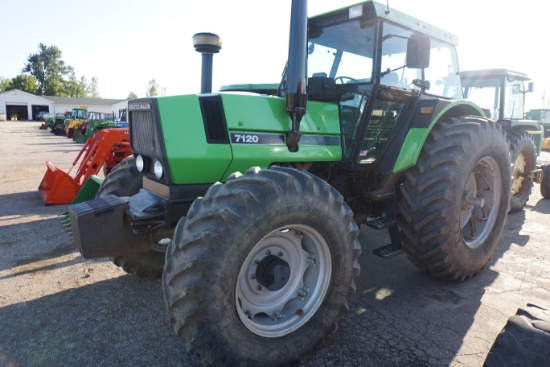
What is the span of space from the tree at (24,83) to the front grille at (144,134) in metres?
92.4

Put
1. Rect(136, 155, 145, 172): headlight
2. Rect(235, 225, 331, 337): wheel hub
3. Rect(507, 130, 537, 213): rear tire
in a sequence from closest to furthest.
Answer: Rect(235, 225, 331, 337): wheel hub → Rect(136, 155, 145, 172): headlight → Rect(507, 130, 537, 213): rear tire

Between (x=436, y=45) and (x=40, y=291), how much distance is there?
4.49 meters

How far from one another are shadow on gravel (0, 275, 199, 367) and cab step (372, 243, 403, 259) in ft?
5.59

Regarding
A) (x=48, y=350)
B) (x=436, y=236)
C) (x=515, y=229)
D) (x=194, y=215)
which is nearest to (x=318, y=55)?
(x=436, y=236)

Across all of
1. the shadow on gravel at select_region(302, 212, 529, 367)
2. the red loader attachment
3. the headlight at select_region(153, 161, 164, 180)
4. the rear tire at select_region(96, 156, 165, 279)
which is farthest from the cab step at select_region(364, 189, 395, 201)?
the red loader attachment


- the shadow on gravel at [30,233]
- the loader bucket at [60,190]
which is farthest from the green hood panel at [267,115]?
the loader bucket at [60,190]

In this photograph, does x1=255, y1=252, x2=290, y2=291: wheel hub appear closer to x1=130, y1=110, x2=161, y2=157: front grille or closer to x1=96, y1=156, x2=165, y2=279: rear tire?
x1=130, y1=110, x2=161, y2=157: front grille

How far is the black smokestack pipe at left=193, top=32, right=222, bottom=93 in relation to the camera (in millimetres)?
3516

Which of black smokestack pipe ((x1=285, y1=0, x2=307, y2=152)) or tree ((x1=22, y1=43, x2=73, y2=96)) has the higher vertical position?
tree ((x1=22, y1=43, x2=73, y2=96))

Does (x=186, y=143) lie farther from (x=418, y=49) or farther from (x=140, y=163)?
(x=418, y=49)

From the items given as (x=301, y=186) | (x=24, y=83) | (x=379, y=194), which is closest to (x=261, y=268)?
(x=301, y=186)

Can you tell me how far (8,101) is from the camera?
223 feet

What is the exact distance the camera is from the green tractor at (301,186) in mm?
2064

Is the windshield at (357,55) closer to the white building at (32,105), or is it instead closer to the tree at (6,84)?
the white building at (32,105)
